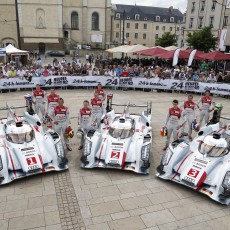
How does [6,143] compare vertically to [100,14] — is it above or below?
below

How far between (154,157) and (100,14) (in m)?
48.4

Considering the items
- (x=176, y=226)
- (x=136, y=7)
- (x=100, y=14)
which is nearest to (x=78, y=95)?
(x=176, y=226)

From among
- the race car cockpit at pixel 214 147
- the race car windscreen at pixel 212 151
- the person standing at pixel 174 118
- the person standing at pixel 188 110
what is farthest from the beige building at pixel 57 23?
the race car windscreen at pixel 212 151

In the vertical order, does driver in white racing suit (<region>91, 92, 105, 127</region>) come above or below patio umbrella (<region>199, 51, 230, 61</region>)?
below

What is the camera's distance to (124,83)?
67.5 ft

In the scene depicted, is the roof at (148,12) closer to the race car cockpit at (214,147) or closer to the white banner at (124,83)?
the white banner at (124,83)

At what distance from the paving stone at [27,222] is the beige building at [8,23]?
47568 mm

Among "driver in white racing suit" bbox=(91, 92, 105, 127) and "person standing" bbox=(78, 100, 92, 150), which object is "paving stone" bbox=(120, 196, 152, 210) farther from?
"driver in white racing suit" bbox=(91, 92, 105, 127)

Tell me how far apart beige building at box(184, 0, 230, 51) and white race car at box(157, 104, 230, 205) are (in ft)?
100.0

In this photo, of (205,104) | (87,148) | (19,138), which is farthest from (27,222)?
(205,104)

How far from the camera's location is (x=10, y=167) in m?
7.29

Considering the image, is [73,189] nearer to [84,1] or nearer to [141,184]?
[141,184]

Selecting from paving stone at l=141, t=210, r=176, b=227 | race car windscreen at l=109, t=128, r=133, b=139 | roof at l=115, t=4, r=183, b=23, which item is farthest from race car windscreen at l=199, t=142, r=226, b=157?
roof at l=115, t=4, r=183, b=23

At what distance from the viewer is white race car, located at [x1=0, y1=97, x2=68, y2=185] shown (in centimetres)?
729
